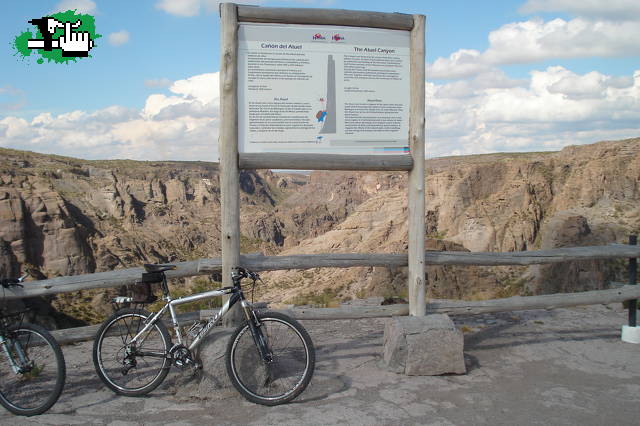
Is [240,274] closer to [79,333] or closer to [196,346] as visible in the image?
[196,346]

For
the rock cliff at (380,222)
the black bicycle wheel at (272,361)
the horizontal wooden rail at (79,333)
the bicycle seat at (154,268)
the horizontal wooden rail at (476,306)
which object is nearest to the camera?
the black bicycle wheel at (272,361)

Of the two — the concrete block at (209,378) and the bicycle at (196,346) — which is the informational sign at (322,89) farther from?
the concrete block at (209,378)

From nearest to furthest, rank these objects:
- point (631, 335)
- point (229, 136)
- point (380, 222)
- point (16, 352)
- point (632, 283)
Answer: point (16, 352)
point (229, 136)
point (631, 335)
point (632, 283)
point (380, 222)

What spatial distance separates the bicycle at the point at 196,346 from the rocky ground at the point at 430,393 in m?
0.18

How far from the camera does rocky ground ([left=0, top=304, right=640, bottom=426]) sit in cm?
430

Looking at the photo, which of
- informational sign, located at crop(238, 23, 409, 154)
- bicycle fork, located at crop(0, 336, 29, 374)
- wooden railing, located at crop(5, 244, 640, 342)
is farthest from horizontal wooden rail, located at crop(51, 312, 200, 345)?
informational sign, located at crop(238, 23, 409, 154)

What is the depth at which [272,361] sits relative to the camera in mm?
4715

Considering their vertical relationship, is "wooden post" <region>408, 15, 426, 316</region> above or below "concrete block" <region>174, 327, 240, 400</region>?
above

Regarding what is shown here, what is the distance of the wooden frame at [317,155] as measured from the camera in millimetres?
5297

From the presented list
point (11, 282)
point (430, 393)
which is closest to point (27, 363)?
point (11, 282)

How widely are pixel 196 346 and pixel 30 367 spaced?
1429 millimetres

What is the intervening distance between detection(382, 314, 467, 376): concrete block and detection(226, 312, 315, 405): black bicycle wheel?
3.50 feet

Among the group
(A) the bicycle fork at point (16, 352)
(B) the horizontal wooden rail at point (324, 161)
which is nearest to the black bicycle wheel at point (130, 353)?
(A) the bicycle fork at point (16, 352)

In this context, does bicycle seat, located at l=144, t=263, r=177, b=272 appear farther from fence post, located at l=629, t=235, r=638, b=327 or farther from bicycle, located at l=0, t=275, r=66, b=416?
fence post, located at l=629, t=235, r=638, b=327
